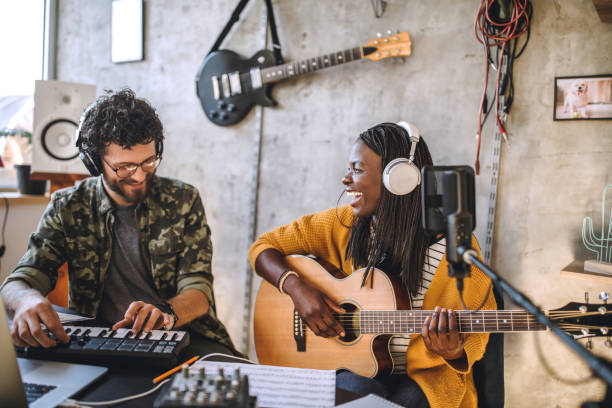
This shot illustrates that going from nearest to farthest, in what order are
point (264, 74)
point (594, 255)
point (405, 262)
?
1. point (405, 262)
2. point (594, 255)
3. point (264, 74)

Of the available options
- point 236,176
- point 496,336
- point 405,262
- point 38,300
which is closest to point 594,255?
point 496,336

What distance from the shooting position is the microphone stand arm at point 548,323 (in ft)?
1.37

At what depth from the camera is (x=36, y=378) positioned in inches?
34.0

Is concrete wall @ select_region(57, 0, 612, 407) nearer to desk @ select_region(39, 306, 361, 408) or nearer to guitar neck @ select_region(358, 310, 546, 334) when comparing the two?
guitar neck @ select_region(358, 310, 546, 334)

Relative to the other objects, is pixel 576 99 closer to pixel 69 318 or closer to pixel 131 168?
pixel 131 168

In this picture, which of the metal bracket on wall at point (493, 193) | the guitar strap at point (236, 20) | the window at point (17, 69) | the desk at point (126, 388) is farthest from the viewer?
the window at point (17, 69)

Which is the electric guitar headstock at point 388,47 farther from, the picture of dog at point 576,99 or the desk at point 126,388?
the desk at point 126,388

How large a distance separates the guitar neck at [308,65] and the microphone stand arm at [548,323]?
5.19 feet

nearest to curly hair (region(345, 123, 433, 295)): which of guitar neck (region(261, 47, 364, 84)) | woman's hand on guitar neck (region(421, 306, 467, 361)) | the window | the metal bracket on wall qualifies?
woman's hand on guitar neck (region(421, 306, 467, 361))

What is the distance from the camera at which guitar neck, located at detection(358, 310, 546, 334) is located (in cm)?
119

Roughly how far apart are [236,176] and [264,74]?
629 millimetres

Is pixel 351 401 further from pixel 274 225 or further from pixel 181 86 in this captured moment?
pixel 181 86

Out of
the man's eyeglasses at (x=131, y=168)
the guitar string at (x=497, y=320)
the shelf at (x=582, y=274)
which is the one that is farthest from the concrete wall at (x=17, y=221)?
the shelf at (x=582, y=274)

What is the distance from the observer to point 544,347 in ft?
6.13
